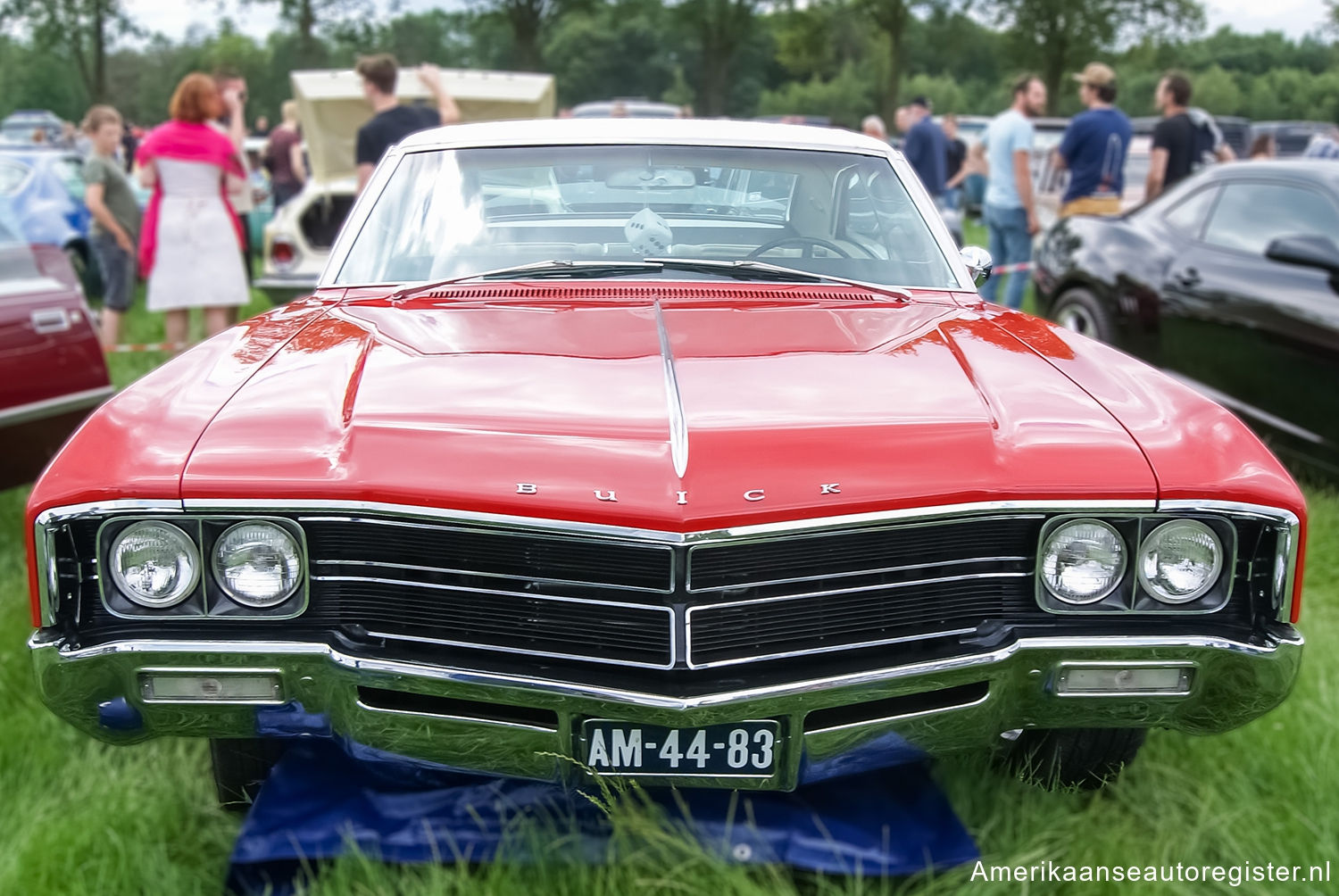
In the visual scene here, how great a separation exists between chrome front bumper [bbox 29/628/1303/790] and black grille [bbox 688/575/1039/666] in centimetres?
7

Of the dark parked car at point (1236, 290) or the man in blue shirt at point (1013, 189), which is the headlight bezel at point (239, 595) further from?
the man in blue shirt at point (1013, 189)

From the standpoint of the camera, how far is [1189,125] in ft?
26.4

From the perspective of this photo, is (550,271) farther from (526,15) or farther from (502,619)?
(526,15)

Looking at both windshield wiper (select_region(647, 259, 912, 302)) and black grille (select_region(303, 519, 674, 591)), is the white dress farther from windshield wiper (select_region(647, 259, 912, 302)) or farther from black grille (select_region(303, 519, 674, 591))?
black grille (select_region(303, 519, 674, 591))

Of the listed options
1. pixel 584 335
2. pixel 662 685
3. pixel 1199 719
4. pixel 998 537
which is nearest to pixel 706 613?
pixel 662 685

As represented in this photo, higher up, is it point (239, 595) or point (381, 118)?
point (381, 118)

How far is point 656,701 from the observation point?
199cm

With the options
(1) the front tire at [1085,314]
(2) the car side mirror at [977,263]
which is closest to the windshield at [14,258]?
(2) the car side mirror at [977,263]

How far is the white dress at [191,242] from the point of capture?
6.19 m

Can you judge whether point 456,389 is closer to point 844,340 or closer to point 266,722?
point 266,722

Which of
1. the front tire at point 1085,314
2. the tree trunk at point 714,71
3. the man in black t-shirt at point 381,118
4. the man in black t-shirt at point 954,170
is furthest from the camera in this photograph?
the tree trunk at point 714,71

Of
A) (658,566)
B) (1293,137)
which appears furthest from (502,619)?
(1293,137)

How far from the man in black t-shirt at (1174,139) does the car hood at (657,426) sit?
6.24 meters

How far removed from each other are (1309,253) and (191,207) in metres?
5.33
